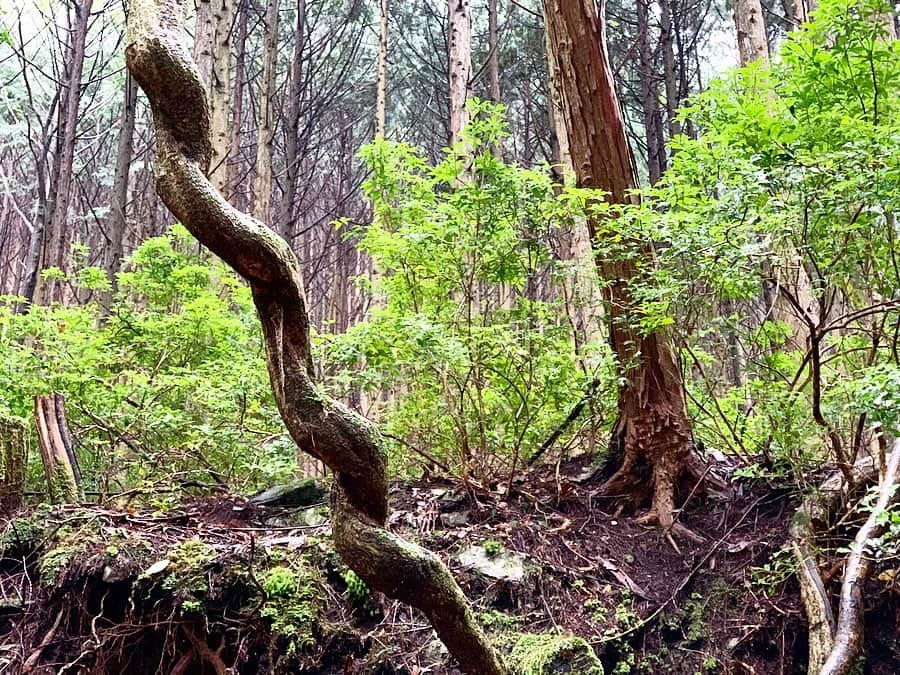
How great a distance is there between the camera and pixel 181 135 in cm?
206

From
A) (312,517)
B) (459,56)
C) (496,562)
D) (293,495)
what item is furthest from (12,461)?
(459,56)

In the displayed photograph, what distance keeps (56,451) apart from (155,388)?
880mm

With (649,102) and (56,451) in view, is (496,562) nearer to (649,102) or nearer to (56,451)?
(56,451)

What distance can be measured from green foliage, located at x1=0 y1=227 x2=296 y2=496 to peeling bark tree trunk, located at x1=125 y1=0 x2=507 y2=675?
223cm

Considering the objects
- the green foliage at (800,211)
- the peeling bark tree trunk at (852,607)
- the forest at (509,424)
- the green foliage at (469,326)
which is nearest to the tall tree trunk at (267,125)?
the forest at (509,424)

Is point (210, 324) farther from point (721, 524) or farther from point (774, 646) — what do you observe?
point (774, 646)

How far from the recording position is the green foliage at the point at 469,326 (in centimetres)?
429

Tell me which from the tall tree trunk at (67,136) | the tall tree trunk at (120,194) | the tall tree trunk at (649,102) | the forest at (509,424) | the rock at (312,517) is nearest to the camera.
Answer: the forest at (509,424)

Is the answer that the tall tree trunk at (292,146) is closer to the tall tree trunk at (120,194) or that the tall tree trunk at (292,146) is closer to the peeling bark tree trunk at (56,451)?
the tall tree trunk at (120,194)

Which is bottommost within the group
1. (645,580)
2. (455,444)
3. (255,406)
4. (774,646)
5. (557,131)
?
(774,646)

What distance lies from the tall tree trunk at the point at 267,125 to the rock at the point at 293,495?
697 centimetres

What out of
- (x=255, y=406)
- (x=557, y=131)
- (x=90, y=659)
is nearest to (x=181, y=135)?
(x=90, y=659)

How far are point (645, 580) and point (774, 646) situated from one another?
753mm

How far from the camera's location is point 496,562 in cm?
382
